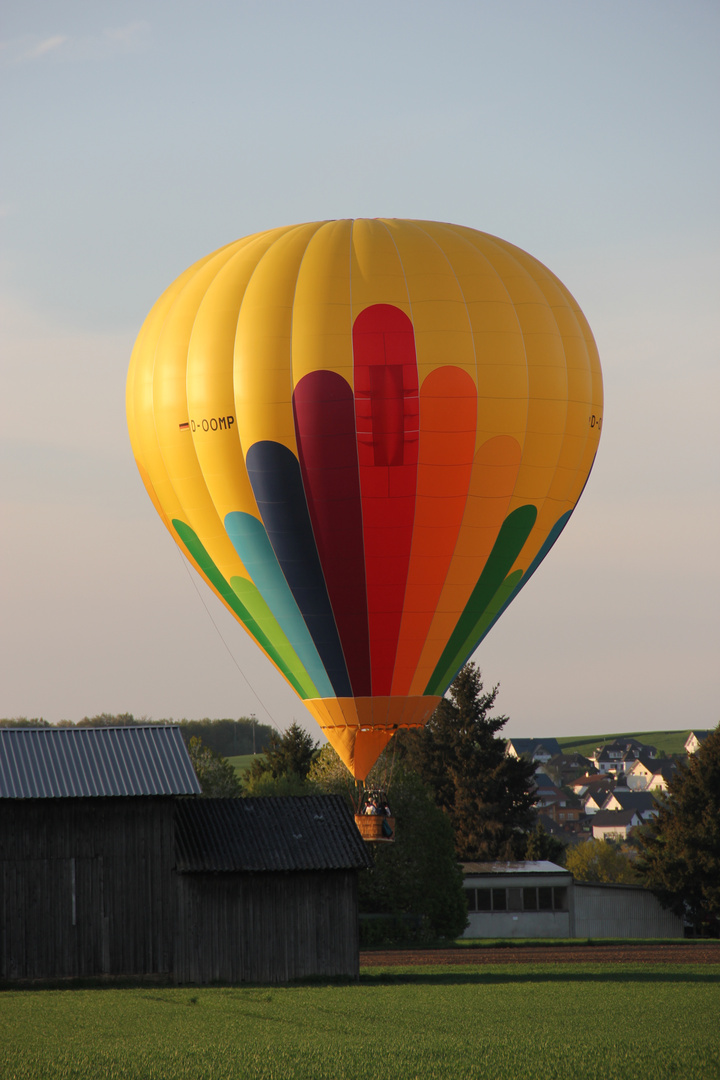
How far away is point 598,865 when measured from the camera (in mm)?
104188

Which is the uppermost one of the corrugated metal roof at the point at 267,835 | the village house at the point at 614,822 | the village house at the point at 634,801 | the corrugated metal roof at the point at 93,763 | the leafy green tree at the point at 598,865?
the corrugated metal roof at the point at 93,763

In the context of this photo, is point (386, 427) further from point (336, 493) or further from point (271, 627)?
point (271, 627)

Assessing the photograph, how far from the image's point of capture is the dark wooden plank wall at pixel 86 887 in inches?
1272

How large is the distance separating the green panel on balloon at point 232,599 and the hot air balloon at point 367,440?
0.06 meters

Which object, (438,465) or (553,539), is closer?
(438,465)

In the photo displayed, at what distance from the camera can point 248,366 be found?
104ft

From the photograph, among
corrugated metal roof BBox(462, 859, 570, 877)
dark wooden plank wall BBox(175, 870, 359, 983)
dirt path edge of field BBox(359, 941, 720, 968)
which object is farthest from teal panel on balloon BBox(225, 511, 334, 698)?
corrugated metal roof BBox(462, 859, 570, 877)

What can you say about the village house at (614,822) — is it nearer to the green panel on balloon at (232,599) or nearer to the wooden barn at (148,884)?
the wooden barn at (148,884)

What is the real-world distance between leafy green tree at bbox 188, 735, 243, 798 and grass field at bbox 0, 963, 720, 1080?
42.4 m

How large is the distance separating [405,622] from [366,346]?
6.28 metres

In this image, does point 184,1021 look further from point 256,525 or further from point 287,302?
point 287,302

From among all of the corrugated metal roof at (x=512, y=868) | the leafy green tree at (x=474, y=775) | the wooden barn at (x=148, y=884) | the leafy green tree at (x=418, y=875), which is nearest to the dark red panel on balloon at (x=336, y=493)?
the wooden barn at (x=148, y=884)

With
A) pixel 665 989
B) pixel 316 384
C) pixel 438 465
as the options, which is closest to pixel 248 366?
pixel 316 384

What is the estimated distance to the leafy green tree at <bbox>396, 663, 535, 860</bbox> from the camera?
78812 mm
